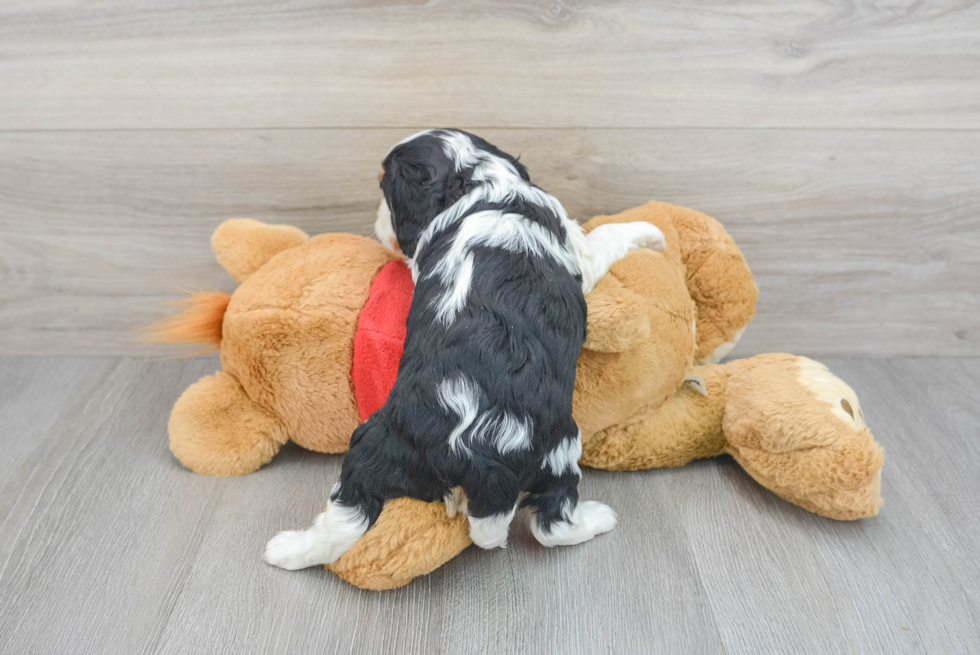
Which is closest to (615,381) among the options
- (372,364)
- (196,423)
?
(372,364)

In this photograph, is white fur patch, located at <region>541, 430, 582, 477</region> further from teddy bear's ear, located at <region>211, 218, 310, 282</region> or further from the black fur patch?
teddy bear's ear, located at <region>211, 218, 310, 282</region>

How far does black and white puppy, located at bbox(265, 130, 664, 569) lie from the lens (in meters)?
0.93

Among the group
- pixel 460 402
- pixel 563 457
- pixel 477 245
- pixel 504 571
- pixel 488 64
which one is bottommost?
pixel 504 571

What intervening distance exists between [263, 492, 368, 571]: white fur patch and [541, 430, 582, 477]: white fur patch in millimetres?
284

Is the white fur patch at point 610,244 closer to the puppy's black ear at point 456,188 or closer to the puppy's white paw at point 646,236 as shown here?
the puppy's white paw at point 646,236

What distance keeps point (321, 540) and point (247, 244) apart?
2.04 feet

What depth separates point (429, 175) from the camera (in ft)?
3.58

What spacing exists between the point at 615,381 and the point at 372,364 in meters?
0.42

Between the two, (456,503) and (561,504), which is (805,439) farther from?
(456,503)

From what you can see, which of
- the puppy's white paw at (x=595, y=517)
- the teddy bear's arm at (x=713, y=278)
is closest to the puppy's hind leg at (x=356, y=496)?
the puppy's white paw at (x=595, y=517)

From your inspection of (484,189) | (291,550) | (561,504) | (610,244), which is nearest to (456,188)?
(484,189)

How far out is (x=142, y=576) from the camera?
110cm

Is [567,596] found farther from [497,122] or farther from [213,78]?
[213,78]

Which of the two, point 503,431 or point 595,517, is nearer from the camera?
point 503,431
